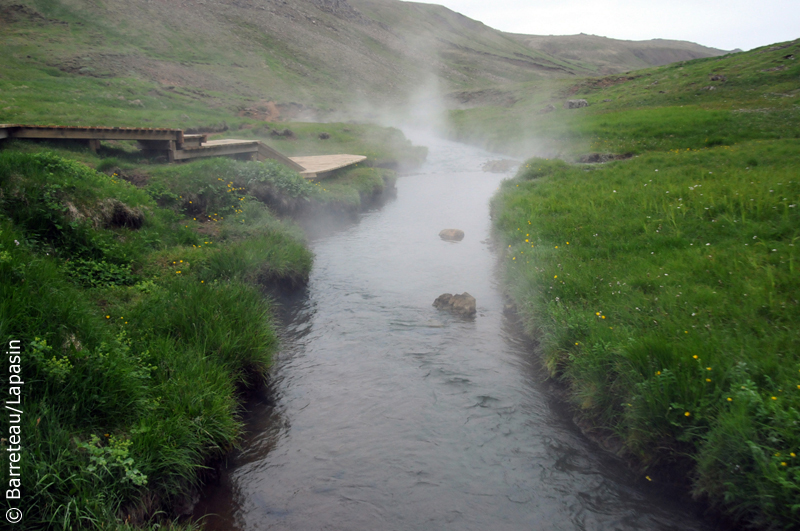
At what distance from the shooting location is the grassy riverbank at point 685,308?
3.95 metres

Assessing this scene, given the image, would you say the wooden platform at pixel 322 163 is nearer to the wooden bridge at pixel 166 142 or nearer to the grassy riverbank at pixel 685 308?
the wooden bridge at pixel 166 142

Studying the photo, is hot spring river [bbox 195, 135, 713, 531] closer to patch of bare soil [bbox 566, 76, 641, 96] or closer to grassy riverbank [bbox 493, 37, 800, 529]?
grassy riverbank [bbox 493, 37, 800, 529]

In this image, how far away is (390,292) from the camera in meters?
10.2

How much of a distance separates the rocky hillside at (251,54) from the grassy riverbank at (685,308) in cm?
1716

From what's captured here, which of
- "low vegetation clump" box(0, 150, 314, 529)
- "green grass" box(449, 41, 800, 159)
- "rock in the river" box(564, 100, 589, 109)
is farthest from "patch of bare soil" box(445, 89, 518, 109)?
"low vegetation clump" box(0, 150, 314, 529)

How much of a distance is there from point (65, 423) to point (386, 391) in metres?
A: 3.71

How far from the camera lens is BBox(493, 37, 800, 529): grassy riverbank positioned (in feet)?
12.9

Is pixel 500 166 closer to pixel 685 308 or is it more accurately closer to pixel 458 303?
pixel 458 303

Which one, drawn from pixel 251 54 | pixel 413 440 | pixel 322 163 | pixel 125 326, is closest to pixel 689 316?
pixel 413 440

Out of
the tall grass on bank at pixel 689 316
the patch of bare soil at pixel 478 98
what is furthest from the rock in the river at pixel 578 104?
the tall grass on bank at pixel 689 316

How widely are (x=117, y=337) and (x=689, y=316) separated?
6503 mm

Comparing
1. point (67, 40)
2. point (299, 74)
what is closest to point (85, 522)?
point (67, 40)

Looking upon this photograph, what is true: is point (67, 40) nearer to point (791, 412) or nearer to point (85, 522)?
point (85, 522)

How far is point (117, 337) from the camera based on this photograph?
16.2 feet
